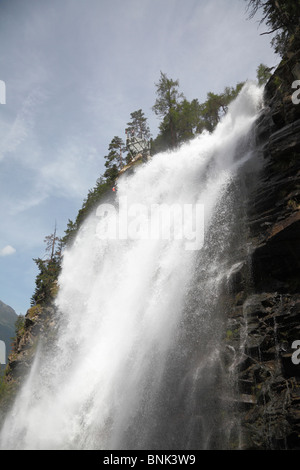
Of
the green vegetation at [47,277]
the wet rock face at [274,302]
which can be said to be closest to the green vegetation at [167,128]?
the green vegetation at [47,277]

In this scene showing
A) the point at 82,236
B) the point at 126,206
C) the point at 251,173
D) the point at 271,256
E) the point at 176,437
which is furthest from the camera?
the point at 82,236

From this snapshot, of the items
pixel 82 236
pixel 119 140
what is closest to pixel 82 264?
pixel 82 236

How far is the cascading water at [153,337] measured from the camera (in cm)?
933

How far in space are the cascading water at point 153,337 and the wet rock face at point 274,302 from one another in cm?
81

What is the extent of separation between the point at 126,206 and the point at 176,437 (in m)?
18.4

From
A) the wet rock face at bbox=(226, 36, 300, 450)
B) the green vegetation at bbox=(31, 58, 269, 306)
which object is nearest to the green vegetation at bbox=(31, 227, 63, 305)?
the green vegetation at bbox=(31, 58, 269, 306)

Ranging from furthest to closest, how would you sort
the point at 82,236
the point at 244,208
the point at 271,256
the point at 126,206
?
1. the point at 82,236
2. the point at 126,206
3. the point at 244,208
4. the point at 271,256

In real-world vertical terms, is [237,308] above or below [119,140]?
below

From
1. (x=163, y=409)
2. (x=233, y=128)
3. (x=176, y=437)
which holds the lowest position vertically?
(x=176, y=437)

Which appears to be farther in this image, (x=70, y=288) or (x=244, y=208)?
(x=70, y=288)

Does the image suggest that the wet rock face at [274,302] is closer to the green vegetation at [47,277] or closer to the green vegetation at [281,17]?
the green vegetation at [281,17]

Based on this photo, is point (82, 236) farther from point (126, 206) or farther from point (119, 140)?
point (119, 140)
